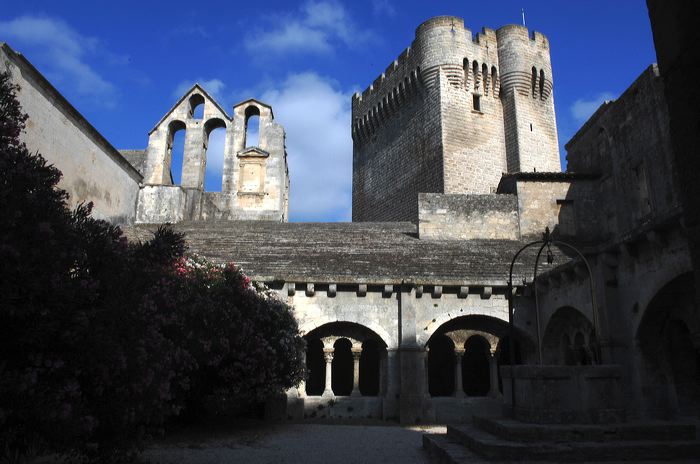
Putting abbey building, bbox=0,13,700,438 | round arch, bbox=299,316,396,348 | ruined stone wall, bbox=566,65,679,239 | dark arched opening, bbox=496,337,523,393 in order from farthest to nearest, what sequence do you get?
ruined stone wall, bbox=566,65,679,239 → dark arched opening, bbox=496,337,523,393 → round arch, bbox=299,316,396,348 → abbey building, bbox=0,13,700,438

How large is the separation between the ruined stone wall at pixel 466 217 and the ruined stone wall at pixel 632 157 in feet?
11.4

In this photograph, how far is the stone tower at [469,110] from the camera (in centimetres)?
2933

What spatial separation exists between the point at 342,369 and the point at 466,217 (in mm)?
6783

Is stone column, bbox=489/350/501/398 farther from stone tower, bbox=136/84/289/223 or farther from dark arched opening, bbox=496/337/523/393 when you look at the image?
stone tower, bbox=136/84/289/223

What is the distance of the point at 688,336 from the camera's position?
31.8ft

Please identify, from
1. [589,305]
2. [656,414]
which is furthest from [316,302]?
[656,414]

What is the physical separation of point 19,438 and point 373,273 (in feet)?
32.1

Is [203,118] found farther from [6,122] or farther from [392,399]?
[6,122]

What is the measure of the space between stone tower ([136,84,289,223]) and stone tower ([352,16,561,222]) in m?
9.41

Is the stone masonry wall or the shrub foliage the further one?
the stone masonry wall

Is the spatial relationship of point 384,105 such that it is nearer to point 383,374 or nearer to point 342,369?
point 342,369

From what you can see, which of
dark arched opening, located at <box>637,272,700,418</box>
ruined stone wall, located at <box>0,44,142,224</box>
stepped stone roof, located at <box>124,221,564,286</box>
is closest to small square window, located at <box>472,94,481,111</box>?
stepped stone roof, located at <box>124,221,564,286</box>

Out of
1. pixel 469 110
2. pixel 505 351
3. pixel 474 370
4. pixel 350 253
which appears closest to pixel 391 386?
pixel 505 351

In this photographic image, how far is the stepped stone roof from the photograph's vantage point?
43.4ft
